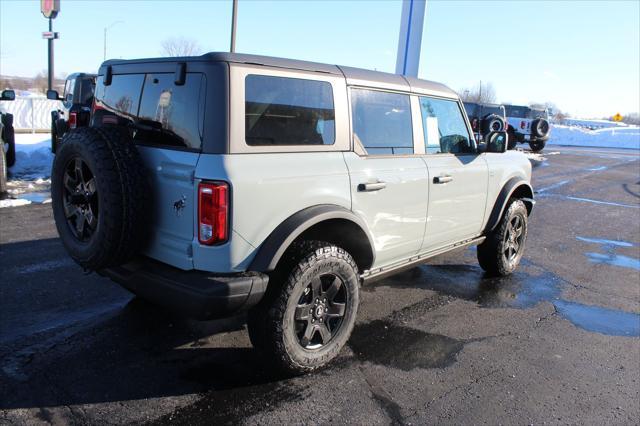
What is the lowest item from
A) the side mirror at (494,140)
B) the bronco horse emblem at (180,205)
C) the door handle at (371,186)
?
the bronco horse emblem at (180,205)

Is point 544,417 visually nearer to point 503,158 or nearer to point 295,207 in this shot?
point 295,207

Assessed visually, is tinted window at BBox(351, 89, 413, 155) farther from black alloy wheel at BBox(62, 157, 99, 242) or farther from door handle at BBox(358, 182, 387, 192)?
black alloy wheel at BBox(62, 157, 99, 242)

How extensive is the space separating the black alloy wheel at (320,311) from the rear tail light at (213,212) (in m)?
0.73

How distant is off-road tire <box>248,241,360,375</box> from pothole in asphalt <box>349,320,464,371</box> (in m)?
0.54

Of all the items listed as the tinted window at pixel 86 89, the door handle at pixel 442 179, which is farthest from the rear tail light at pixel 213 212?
the tinted window at pixel 86 89

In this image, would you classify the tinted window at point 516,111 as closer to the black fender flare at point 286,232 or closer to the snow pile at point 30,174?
the snow pile at point 30,174

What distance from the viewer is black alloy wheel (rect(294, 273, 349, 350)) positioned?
3.30 m

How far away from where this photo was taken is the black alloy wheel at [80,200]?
3199mm

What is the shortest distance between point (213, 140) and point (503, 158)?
Result: 11.5ft

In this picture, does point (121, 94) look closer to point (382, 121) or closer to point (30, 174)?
point (382, 121)

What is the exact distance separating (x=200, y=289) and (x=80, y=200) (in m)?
1.10

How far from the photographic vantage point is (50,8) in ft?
57.6

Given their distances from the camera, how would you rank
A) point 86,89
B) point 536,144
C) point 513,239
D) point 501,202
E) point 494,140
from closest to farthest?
point 494,140, point 501,202, point 513,239, point 86,89, point 536,144

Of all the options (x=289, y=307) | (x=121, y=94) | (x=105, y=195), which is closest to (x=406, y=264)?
(x=289, y=307)
